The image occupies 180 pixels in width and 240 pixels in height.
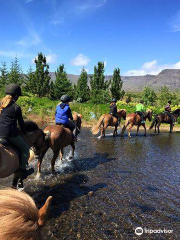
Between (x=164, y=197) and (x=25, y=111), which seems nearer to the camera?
(x=164, y=197)

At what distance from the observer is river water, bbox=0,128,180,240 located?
4066 millimetres

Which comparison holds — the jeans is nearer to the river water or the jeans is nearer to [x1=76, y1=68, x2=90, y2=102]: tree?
the river water

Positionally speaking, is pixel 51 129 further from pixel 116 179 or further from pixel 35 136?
pixel 116 179

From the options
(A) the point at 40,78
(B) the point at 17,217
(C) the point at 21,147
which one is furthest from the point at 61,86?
(B) the point at 17,217

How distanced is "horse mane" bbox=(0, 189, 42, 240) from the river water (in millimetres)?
3232

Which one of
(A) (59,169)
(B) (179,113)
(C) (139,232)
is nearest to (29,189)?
(A) (59,169)

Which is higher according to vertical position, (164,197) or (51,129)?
(51,129)

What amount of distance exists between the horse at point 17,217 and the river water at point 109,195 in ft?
10.6

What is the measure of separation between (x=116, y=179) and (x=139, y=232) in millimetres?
2824

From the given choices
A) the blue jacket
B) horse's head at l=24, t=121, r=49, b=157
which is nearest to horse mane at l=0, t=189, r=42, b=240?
horse's head at l=24, t=121, r=49, b=157

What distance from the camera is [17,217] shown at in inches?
38.4

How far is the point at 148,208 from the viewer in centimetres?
496

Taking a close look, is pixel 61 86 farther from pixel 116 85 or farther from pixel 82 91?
pixel 116 85

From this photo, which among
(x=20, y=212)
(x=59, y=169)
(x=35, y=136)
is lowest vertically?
(x=59, y=169)
